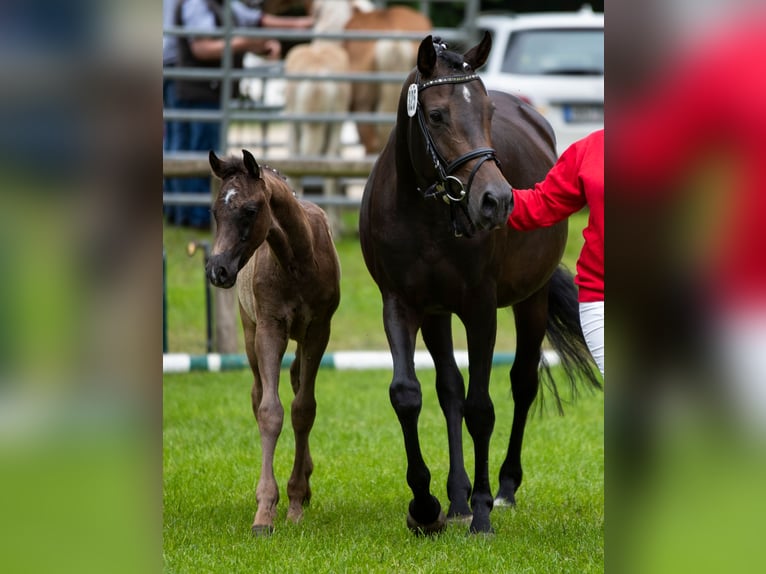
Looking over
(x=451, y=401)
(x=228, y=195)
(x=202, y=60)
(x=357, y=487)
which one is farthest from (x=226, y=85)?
(x=228, y=195)

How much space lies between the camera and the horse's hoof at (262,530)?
17.7 ft

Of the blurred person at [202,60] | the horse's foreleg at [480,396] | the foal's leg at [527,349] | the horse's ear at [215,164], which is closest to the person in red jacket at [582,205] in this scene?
the horse's foreleg at [480,396]

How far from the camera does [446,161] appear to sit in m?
4.82

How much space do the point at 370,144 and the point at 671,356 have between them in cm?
1166

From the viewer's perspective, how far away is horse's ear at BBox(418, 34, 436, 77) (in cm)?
483

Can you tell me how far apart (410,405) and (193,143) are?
28.3 feet

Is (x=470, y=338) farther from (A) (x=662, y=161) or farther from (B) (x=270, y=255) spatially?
(A) (x=662, y=161)

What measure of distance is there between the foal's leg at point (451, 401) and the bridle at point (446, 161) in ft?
3.25

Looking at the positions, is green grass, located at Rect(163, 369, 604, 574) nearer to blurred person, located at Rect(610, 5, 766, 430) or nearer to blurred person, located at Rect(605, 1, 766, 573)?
blurred person, located at Rect(605, 1, 766, 573)

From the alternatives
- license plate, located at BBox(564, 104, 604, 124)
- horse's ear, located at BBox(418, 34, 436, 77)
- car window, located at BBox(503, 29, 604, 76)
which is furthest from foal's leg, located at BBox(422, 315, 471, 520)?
car window, located at BBox(503, 29, 604, 76)

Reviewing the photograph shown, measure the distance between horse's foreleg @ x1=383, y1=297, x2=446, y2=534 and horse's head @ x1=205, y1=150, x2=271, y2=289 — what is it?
0.71 metres

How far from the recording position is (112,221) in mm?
2719

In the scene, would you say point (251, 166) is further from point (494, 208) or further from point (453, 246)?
point (494, 208)

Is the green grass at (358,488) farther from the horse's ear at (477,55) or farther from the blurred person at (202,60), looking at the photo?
the blurred person at (202,60)
